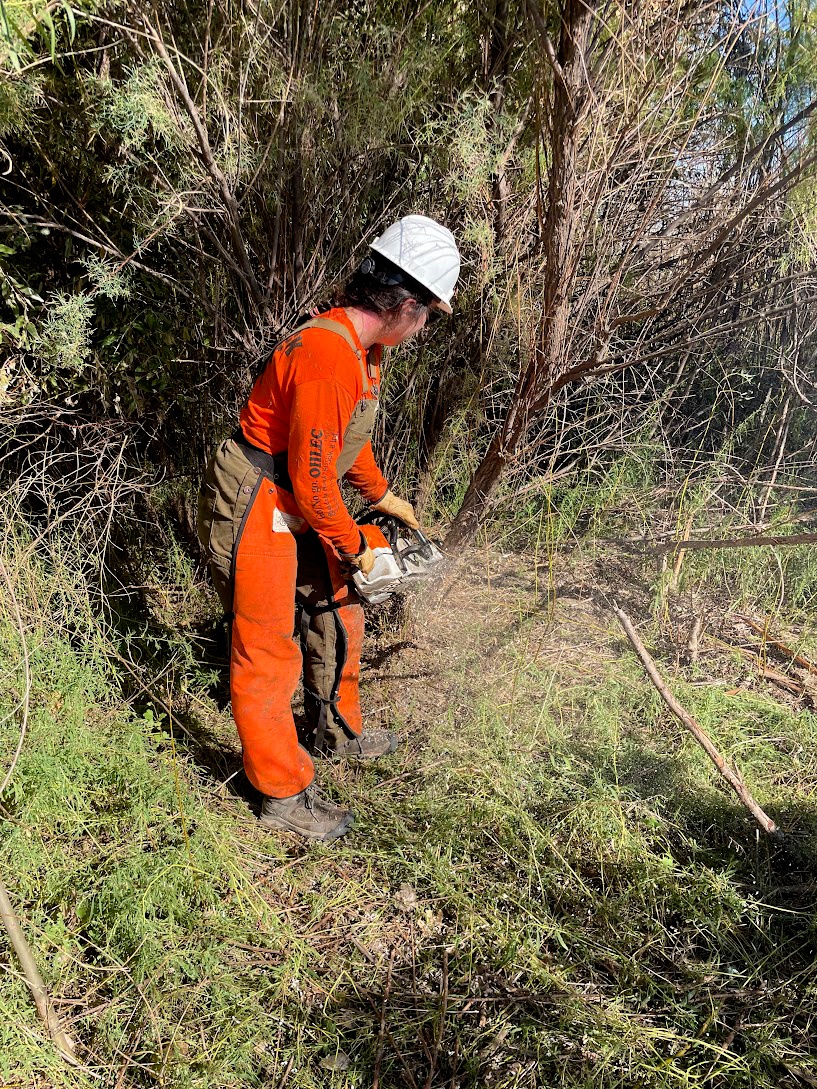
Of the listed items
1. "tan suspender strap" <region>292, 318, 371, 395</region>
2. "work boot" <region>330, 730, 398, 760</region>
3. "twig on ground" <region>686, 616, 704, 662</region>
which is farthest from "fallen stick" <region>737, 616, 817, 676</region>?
"tan suspender strap" <region>292, 318, 371, 395</region>

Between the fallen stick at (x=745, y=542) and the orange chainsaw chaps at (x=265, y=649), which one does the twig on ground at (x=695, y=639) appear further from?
the orange chainsaw chaps at (x=265, y=649)

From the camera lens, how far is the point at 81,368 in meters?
3.36

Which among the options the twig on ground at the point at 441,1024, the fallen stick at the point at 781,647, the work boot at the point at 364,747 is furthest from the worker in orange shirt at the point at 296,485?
the fallen stick at the point at 781,647

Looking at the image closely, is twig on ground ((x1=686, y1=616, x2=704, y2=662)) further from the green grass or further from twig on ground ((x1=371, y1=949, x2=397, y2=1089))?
twig on ground ((x1=371, y1=949, x2=397, y2=1089))

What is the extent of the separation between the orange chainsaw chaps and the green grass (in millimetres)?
290

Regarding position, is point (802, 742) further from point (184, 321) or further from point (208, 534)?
point (184, 321)

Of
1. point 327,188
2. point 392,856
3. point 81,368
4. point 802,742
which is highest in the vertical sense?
point 327,188

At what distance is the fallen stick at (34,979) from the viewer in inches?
58.0

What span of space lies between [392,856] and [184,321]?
8.53 feet

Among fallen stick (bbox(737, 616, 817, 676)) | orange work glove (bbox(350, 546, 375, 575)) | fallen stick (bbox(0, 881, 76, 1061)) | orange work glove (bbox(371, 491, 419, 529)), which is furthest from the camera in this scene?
fallen stick (bbox(737, 616, 817, 676))

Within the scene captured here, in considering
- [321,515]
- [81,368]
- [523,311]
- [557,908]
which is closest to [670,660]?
[557,908]

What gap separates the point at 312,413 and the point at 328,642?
1.12m

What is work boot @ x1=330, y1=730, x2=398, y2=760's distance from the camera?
3.09 m

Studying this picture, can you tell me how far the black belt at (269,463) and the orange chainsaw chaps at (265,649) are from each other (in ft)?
0.15
